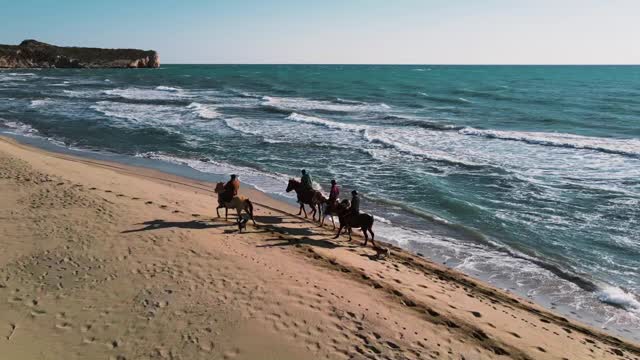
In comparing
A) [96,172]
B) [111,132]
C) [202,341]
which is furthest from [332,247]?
[111,132]

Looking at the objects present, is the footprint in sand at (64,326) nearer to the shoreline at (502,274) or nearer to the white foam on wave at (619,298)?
the shoreline at (502,274)

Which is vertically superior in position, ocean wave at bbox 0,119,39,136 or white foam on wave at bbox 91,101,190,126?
white foam on wave at bbox 91,101,190,126

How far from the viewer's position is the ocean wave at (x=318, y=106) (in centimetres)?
4775

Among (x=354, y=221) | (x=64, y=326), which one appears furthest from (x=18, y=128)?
(x=64, y=326)

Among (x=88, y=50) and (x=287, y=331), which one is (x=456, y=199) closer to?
(x=287, y=331)

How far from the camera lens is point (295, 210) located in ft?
56.5

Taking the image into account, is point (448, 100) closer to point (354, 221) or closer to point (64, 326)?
point (354, 221)

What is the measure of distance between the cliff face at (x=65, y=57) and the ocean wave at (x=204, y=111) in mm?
89959

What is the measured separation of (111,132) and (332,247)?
940 inches

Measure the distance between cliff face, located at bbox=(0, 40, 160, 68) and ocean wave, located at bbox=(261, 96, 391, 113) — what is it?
90433 mm

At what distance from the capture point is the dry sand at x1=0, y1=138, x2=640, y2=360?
26.6 ft

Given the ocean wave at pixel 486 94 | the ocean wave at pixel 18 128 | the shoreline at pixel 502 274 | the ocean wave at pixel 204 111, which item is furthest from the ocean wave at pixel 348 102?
the shoreline at pixel 502 274

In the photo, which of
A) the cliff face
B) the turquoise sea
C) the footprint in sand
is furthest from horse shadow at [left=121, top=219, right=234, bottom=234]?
the cliff face

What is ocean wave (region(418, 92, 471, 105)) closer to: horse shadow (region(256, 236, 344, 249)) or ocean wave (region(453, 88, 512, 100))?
ocean wave (region(453, 88, 512, 100))
